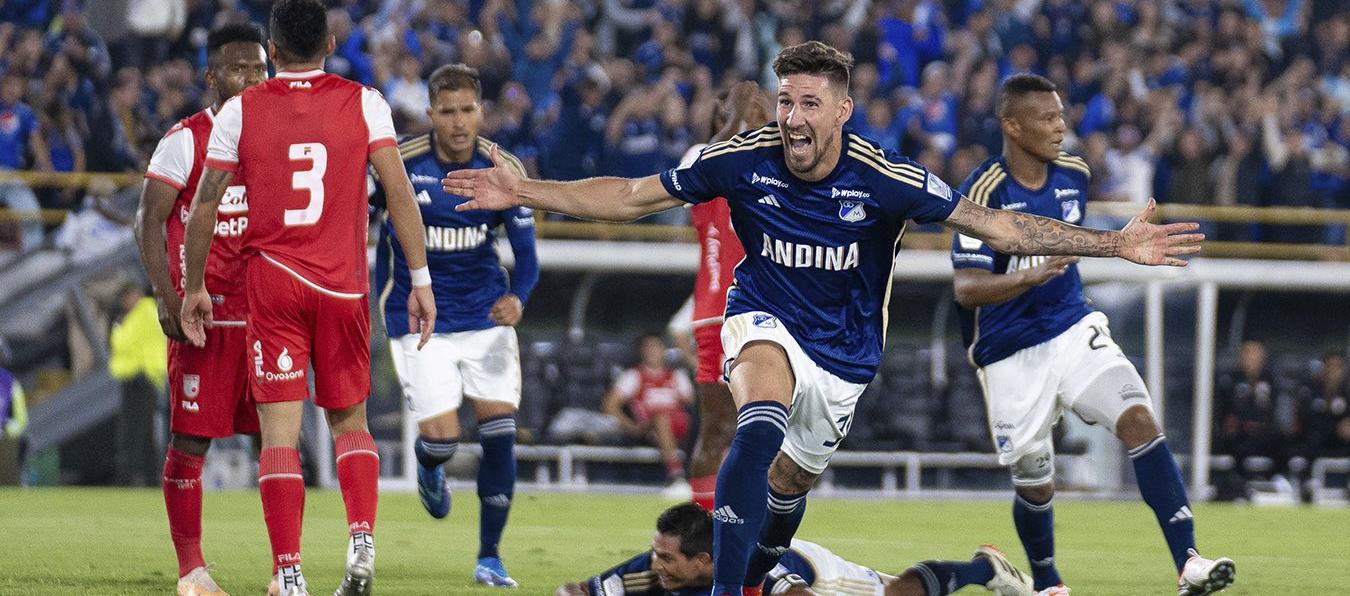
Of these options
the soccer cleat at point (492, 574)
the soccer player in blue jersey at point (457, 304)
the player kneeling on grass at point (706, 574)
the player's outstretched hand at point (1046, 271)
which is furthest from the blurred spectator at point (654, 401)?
the player kneeling on grass at point (706, 574)

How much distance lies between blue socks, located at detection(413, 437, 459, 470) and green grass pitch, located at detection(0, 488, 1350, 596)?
53 centimetres

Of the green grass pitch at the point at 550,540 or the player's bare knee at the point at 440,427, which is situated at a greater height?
the player's bare knee at the point at 440,427

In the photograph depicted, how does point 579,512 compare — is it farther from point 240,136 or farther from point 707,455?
point 240,136

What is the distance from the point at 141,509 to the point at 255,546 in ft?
11.1

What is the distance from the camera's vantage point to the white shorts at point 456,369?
925 centimetres

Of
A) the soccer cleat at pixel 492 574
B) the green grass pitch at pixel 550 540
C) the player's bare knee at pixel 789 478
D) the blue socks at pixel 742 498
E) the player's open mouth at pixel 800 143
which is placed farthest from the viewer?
the green grass pitch at pixel 550 540

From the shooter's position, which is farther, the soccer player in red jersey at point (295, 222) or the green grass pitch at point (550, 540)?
the green grass pitch at point (550, 540)

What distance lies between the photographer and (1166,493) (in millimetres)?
7438

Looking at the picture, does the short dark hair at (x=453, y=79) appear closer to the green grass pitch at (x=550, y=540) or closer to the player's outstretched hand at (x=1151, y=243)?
the green grass pitch at (x=550, y=540)

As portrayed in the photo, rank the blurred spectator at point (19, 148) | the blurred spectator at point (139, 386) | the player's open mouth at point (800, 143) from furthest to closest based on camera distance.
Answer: the blurred spectator at point (19, 148), the blurred spectator at point (139, 386), the player's open mouth at point (800, 143)

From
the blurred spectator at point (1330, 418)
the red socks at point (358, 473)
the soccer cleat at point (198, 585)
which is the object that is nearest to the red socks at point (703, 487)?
the red socks at point (358, 473)

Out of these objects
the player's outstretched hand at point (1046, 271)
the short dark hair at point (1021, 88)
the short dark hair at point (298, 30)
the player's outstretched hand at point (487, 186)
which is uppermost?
the short dark hair at point (298, 30)

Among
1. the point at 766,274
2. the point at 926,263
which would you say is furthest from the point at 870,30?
the point at 766,274

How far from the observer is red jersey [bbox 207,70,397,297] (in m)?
6.56
